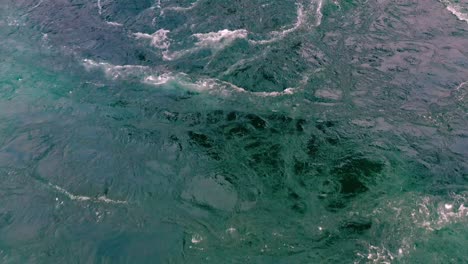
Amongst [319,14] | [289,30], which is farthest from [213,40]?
[319,14]

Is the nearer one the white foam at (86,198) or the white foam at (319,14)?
the white foam at (86,198)

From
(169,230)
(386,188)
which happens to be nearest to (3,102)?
(169,230)

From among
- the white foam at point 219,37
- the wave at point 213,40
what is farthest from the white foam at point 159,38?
the white foam at point 219,37

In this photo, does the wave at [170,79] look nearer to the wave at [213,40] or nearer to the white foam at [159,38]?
the wave at [213,40]

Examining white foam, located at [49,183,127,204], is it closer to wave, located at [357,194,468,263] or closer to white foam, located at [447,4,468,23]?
wave, located at [357,194,468,263]

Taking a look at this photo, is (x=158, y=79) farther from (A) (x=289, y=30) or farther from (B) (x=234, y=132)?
(A) (x=289, y=30)
